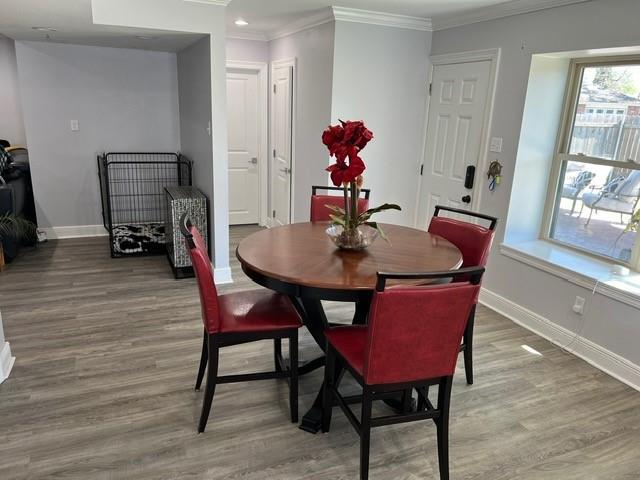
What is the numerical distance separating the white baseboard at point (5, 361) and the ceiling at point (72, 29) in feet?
6.86

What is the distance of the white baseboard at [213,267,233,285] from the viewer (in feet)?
13.8

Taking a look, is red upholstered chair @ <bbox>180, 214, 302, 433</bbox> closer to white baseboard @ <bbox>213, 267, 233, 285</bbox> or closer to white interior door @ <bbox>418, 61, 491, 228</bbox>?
white baseboard @ <bbox>213, 267, 233, 285</bbox>

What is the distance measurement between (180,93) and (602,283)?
14.9 ft

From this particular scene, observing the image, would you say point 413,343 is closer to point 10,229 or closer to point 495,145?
point 495,145

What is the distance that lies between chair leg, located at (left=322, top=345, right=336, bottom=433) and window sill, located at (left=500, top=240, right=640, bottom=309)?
1909 millimetres

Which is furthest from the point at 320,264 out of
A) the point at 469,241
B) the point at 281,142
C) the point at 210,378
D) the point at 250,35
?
the point at 250,35

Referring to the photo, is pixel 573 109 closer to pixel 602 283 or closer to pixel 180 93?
pixel 602 283

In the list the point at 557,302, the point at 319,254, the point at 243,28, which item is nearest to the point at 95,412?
the point at 319,254

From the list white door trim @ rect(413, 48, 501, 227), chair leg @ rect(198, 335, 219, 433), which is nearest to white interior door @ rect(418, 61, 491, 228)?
white door trim @ rect(413, 48, 501, 227)

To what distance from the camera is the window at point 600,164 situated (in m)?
3.06

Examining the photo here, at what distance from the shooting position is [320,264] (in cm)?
218

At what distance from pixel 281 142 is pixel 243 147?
71 centimetres

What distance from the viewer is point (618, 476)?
2.08m

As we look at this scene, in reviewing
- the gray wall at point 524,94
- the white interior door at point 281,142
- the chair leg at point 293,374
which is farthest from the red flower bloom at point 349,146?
the white interior door at point 281,142
